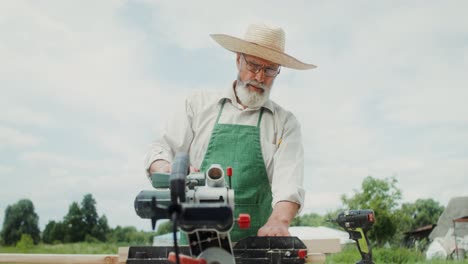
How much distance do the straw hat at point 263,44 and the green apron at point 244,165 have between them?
40cm

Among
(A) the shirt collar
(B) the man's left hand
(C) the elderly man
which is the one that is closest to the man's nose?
(C) the elderly man

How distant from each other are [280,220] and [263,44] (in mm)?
1016

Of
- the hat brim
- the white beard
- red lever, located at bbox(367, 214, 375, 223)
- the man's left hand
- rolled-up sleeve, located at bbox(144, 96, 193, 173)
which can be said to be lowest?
the man's left hand

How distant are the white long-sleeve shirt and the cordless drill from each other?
1.65m

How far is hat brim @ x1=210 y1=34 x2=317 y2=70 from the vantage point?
9.10 feet

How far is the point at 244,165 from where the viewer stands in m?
2.72

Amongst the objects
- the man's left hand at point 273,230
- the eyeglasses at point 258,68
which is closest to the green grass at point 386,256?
the eyeglasses at point 258,68

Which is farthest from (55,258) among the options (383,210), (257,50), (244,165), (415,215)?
(415,215)

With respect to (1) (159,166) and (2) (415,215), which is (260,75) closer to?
(1) (159,166)

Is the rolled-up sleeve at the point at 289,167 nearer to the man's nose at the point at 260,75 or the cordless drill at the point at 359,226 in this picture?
the man's nose at the point at 260,75

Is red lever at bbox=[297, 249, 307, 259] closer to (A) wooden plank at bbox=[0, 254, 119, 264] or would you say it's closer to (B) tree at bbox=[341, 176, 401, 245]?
(A) wooden plank at bbox=[0, 254, 119, 264]

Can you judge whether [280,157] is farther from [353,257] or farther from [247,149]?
[353,257]

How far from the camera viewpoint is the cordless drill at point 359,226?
4242 mm

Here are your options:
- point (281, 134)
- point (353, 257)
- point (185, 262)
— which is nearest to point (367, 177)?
point (353, 257)
